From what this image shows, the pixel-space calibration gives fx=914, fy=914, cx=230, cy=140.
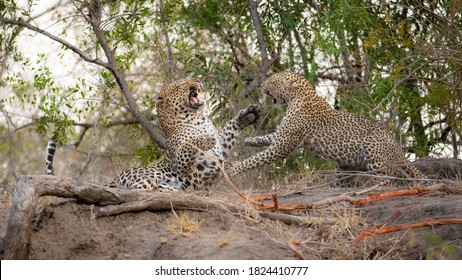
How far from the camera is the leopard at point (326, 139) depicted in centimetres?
1040

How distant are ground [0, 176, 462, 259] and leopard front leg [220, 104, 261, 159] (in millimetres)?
2319

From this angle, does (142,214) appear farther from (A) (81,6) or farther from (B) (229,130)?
(A) (81,6)

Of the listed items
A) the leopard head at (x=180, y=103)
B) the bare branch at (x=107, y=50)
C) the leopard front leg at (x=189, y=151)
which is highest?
the bare branch at (x=107, y=50)

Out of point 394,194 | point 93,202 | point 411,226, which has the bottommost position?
point 411,226

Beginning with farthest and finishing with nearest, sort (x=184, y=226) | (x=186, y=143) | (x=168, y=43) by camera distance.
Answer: (x=168, y=43) → (x=186, y=143) → (x=184, y=226)

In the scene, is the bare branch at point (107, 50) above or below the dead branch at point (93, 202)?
above

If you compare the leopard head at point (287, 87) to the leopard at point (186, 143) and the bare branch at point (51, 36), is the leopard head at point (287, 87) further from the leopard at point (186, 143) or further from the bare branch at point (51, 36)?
the bare branch at point (51, 36)

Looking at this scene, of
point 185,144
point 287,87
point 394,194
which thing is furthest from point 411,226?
point 287,87

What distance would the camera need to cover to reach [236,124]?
10352 millimetres

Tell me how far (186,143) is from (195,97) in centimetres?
85

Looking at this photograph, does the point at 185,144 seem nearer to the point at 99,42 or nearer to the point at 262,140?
the point at 262,140

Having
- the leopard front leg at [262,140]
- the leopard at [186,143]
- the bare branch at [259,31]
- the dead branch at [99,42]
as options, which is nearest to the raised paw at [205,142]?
the leopard at [186,143]

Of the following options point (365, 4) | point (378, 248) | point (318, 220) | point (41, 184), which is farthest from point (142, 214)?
point (365, 4)

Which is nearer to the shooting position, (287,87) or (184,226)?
(184,226)
